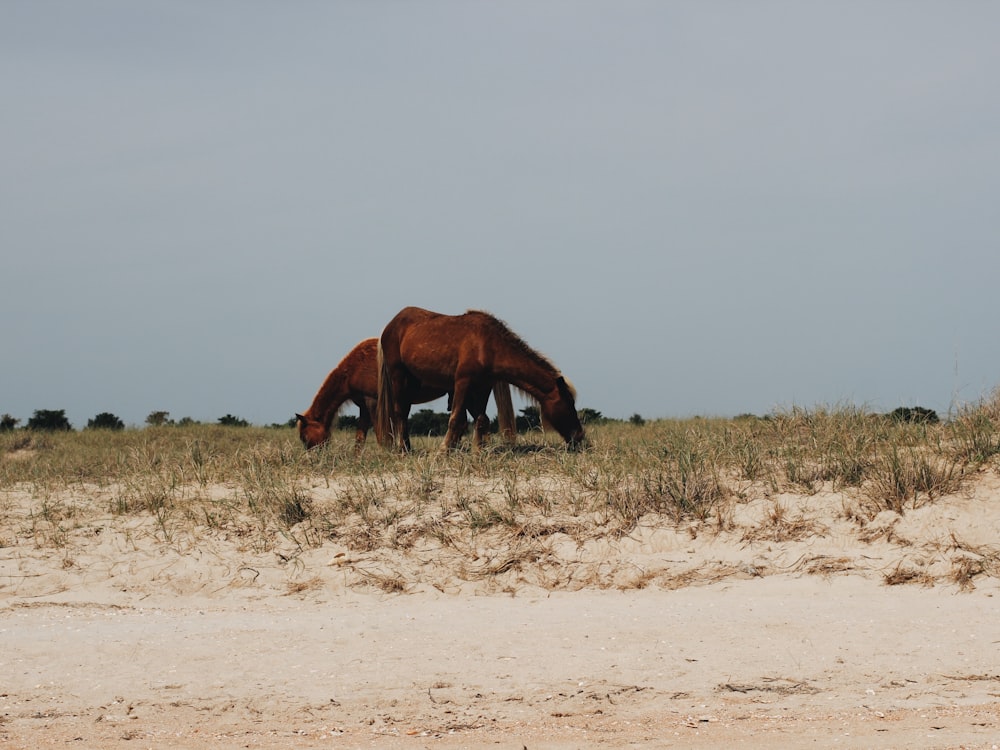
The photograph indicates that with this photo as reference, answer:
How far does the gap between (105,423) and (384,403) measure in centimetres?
897

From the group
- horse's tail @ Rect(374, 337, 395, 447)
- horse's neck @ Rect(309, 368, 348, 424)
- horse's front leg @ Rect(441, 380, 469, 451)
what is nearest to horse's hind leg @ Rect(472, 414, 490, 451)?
horse's front leg @ Rect(441, 380, 469, 451)

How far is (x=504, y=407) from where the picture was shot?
496 inches

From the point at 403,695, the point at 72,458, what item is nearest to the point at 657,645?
the point at 403,695

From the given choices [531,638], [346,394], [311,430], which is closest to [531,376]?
[346,394]

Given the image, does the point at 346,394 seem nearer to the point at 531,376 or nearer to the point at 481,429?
the point at 481,429

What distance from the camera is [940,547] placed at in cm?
750

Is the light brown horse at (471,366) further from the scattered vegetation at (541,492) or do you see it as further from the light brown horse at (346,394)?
the light brown horse at (346,394)

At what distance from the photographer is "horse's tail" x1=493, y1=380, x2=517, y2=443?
1250cm

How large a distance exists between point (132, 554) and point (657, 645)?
4632 mm

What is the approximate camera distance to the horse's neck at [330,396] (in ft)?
49.1

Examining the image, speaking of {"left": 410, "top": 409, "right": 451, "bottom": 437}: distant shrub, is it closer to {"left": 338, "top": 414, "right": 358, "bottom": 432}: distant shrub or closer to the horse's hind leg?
{"left": 338, "top": 414, "right": 358, "bottom": 432}: distant shrub

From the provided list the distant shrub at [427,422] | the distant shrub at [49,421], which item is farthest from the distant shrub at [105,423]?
the distant shrub at [427,422]

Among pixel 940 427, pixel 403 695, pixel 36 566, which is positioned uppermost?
pixel 940 427

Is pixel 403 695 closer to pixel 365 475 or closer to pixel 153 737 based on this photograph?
pixel 153 737
